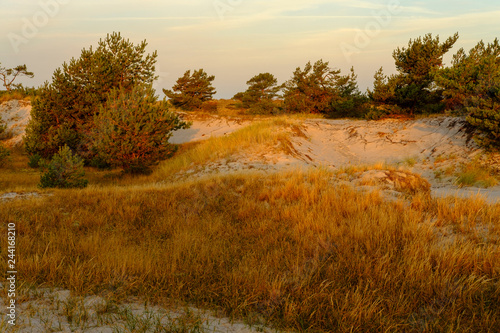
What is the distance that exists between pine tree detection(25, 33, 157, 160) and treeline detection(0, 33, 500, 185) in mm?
45

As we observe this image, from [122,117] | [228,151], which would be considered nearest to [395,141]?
[228,151]

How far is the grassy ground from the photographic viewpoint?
310 cm

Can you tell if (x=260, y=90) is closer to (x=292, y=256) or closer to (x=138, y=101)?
(x=138, y=101)

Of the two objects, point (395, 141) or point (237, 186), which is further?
point (395, 141)

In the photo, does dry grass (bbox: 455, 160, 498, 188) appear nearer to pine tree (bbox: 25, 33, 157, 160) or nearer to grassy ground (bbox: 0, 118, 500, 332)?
grassy ground (bbox: 0, 118, 500, 332)

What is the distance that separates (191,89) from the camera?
33000 millimetres

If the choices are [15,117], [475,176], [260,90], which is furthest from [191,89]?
[475,176]

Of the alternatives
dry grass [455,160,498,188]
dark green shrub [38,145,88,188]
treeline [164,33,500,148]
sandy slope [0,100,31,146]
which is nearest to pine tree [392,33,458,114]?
treeline [164,33,500,148]

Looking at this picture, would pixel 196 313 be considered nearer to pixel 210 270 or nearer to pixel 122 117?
pixel 210 270

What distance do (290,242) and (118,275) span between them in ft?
7.75

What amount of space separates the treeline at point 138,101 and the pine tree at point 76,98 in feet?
0.15

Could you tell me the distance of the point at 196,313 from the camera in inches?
121

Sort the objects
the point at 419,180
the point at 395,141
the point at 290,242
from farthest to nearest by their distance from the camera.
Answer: the point at 395,141, the point at 419,180, the point at 290,242

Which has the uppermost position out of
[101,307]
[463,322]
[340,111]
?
[340,111]
